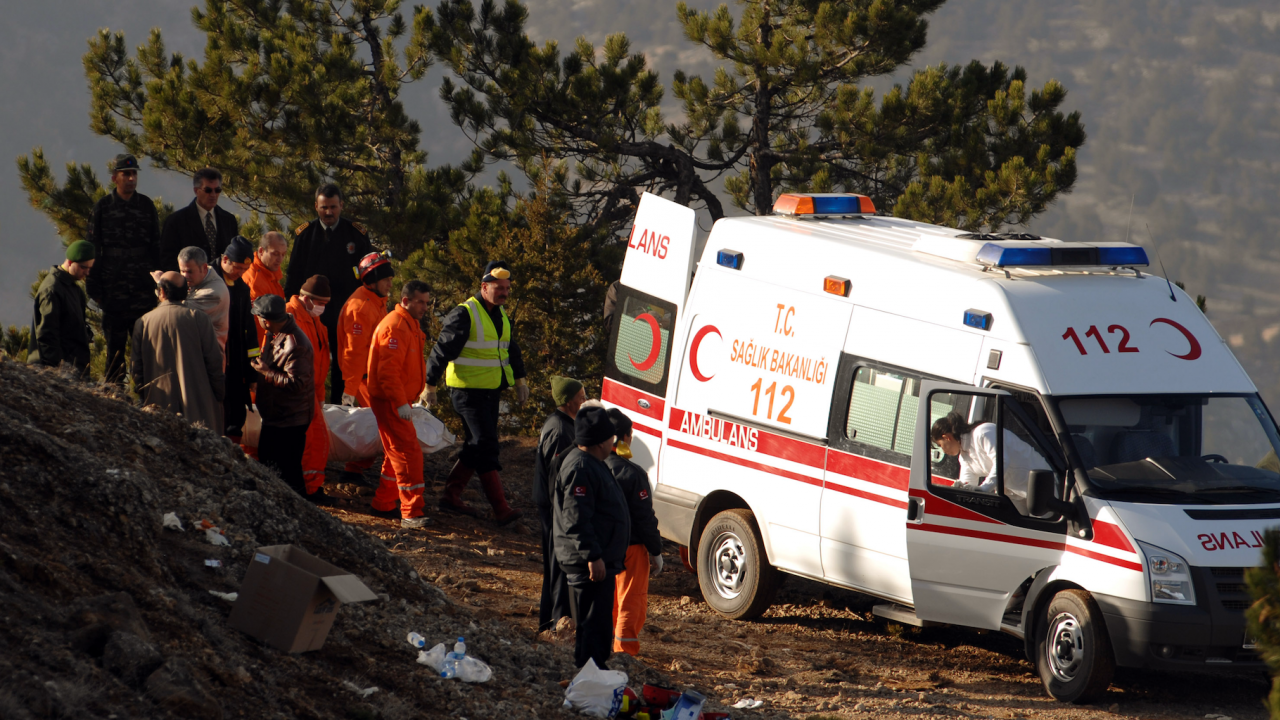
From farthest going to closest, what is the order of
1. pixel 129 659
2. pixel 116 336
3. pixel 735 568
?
pixel 116 336 < pixel 735 568 < pixel 129 659

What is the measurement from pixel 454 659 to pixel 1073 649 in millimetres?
3625

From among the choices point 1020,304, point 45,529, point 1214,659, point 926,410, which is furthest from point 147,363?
point 1214,659

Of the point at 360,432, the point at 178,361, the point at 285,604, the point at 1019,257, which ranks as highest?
the point at 1019,257

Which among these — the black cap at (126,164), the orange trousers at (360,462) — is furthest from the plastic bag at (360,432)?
the black cap at (126,164)

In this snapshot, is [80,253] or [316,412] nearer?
[80,253]

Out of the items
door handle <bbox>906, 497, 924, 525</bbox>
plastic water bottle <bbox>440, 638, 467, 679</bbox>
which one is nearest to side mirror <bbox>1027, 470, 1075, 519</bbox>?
door handle <bbox>906, 497, 924, 525</bbox>

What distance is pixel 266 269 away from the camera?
10.3 metres

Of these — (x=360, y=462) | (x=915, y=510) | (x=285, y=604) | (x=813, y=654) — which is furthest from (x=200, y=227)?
(x=915, y=510)

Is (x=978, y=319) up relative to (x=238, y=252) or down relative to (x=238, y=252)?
up

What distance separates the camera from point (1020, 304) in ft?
24.7

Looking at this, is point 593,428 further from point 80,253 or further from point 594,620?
point 80,253

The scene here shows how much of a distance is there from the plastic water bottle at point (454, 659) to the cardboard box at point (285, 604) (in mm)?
665

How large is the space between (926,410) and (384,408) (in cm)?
435

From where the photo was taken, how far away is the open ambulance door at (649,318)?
9.56m
